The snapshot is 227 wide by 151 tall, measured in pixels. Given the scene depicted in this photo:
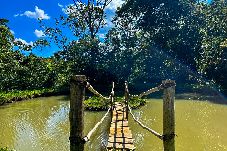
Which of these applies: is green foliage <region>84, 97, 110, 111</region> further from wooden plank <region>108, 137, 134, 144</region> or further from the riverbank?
wooden plank <region>108, 137, 134, 144</region>

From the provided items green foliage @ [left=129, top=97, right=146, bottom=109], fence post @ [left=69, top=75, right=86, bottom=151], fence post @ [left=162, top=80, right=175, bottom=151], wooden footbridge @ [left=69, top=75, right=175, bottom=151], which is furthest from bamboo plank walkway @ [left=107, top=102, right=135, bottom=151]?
green foliage @ [left=129, top=97, right=146, bottom=109]

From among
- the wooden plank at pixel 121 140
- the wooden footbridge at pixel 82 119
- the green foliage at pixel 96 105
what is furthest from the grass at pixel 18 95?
the wooden footbridge at pixel 82 119

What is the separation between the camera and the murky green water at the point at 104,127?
12.4 meters

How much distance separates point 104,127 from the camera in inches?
581

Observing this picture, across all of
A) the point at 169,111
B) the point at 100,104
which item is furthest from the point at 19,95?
the point at 169,111

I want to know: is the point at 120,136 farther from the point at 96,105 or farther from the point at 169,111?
the point at 96,105

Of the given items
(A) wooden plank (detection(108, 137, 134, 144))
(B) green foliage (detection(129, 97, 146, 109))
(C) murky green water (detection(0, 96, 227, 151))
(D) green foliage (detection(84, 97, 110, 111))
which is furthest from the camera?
(B) green foliage (detection(129, 97, 146, 109))

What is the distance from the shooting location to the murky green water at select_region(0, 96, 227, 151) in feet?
40.5

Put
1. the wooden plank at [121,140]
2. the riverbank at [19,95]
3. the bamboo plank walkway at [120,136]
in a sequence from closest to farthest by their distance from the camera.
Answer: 1. the bamboo plank walkway at [120,136]
2. the wooden plank at [121,140]
3. the riverbank at [19,95]

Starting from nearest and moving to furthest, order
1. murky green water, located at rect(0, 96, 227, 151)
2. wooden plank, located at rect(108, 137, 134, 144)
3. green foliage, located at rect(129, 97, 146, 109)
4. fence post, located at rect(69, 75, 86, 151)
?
1. fence post, located at rect(69, 75, 86, 151)
2. wooden plank, located at rect(108, 137, 134, 144)
3. murky green water, located at rect(0, 96, 227, 151)
4. green foliage, located at rect(129, 97, 146, 109)

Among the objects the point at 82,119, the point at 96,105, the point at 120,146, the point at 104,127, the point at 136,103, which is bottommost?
the point at 104,127

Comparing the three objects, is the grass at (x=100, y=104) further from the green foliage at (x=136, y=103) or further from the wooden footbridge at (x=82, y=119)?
the wooden footbridge at (x=82, y=119)

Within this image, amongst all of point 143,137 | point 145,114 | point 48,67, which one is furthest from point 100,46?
point 143,137

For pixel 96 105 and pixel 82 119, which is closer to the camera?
pixel 82 119
